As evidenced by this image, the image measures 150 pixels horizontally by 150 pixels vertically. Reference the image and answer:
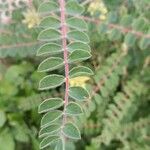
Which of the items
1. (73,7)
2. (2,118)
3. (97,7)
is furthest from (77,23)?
(2,118)

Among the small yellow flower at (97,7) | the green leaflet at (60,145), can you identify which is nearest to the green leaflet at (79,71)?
the green leaflet at (60,145)

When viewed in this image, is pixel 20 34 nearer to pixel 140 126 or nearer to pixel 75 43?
pixel 140 126

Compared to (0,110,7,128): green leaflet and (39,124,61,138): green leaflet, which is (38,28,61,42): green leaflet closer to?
(39,124,61,138): green leaflet

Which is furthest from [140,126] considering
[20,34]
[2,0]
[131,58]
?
[2,0]

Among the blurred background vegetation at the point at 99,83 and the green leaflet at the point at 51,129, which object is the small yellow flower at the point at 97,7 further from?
the green leaflet at the point at 51,129

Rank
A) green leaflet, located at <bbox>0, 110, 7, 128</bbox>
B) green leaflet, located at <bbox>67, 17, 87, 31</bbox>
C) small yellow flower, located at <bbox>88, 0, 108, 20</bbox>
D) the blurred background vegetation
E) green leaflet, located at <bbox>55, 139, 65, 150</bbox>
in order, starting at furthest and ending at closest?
green leaflet, located at <bbox>0, 110, 7, 128</bbox> → the blurred background vegetation → small yellow flower, located at <bbox>88, 0, 108, 20</bbox> → green leaflet, located at <bbox>67, 17, 87, 31</bbox> → green leaflet, located at <bbox>55, 139, 65, 150</bbox>

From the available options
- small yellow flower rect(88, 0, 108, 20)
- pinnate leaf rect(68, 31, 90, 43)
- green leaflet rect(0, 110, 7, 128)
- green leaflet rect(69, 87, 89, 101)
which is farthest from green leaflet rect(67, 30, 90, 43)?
green leaflet rect(0, 110, 7, 128)

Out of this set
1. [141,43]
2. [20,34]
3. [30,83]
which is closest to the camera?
[141,43]
